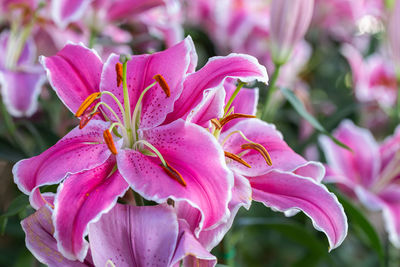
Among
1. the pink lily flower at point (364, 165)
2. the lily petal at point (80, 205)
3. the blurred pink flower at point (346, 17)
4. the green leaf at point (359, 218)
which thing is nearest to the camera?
the lily petal at point (80, 205)

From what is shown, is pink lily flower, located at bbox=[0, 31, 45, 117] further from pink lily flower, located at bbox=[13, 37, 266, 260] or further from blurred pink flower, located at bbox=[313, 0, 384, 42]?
blurred pink flower, located at bbox=[313, 0, 384, 42]

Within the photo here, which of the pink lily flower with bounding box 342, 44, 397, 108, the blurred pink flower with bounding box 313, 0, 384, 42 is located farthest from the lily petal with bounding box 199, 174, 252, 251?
the blurred pink flower with bounding box 313, 0, 384, 42

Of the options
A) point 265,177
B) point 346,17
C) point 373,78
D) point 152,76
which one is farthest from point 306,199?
point 346,17

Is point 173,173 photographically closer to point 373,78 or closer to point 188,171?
point 188,171

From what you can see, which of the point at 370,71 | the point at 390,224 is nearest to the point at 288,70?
the point at 370,71

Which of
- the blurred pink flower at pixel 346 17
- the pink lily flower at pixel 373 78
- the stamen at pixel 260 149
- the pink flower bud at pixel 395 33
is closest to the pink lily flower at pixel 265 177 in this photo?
the stamen at pixel 260 149

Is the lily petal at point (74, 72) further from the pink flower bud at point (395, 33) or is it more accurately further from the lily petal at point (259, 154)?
the pink flower bud at point (395, 33)

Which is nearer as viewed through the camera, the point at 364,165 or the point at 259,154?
the point at 259,154
